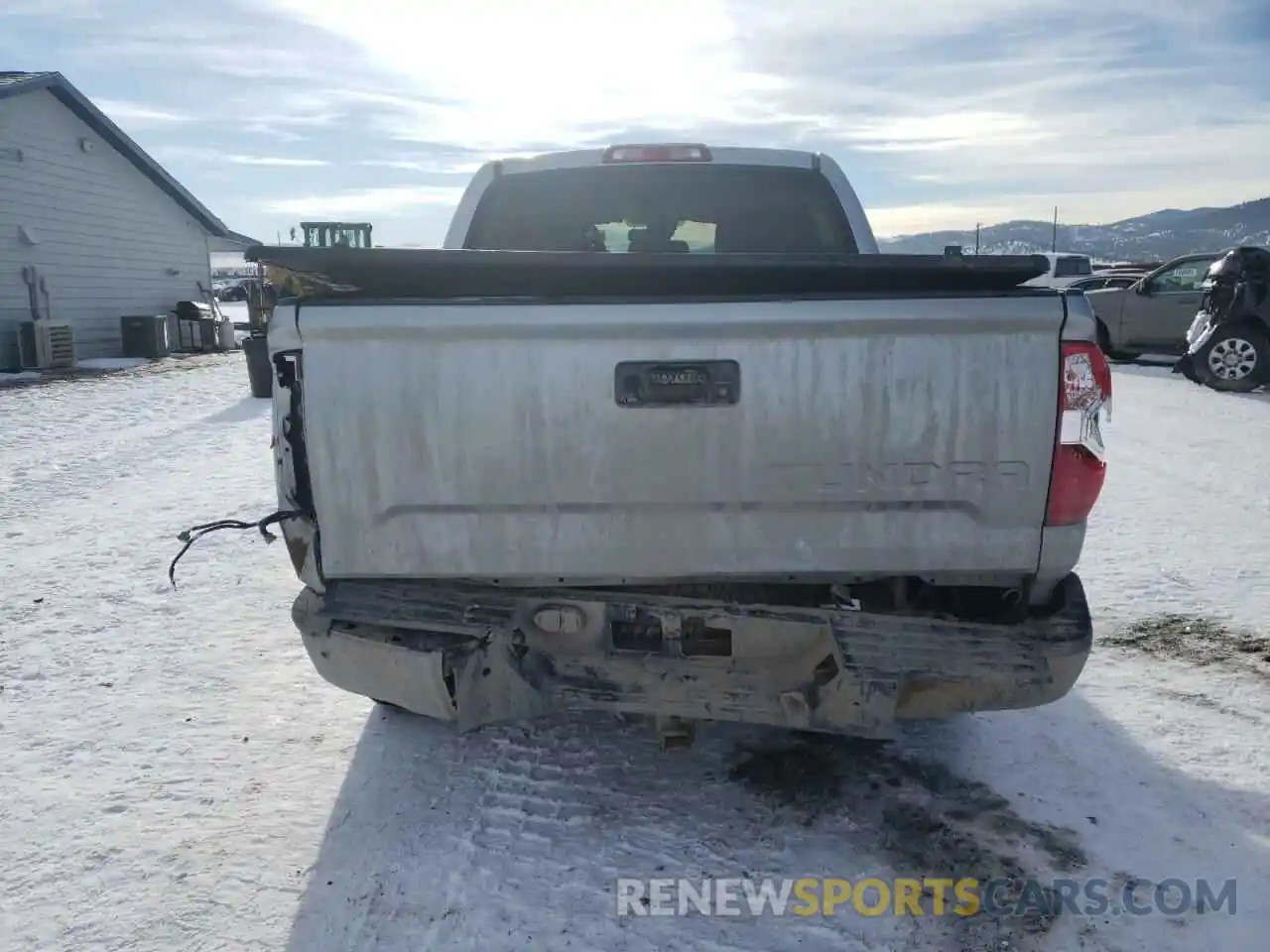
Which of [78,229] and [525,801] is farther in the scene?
[78,229]

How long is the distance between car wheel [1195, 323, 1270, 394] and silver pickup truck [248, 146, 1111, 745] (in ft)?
39.7

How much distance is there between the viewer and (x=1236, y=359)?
12.7 m

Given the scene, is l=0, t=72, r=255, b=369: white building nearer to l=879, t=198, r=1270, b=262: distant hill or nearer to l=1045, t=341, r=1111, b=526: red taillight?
l=1045, t=341, r=1111, b=526: red taillight

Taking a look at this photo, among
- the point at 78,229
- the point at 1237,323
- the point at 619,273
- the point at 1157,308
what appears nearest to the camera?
the point at 619,273

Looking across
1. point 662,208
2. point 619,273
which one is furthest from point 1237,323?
point 619,273

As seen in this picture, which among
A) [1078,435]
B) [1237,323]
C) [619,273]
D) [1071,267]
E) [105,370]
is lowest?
[105,370]

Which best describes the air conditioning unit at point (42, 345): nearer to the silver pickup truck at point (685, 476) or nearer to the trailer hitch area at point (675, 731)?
the silver pickup truck at point (685, 476)

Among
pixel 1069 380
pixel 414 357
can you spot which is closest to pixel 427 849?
pixel 414 357

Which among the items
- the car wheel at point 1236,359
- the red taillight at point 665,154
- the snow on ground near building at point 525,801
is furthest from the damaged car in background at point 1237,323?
the red taillight at point 665,154

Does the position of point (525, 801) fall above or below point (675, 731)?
below

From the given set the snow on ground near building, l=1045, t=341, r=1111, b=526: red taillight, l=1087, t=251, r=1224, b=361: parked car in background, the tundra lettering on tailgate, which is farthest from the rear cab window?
the tundra lettering on tailgate

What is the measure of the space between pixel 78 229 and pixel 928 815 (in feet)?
75.2

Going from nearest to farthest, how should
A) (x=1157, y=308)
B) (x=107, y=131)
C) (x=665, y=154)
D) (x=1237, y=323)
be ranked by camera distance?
(x=665, y=154) → (x=1237, y=323) → (x=1157, y=308) → (x=107, y=131)

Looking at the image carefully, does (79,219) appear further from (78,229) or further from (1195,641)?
(1195,641)
